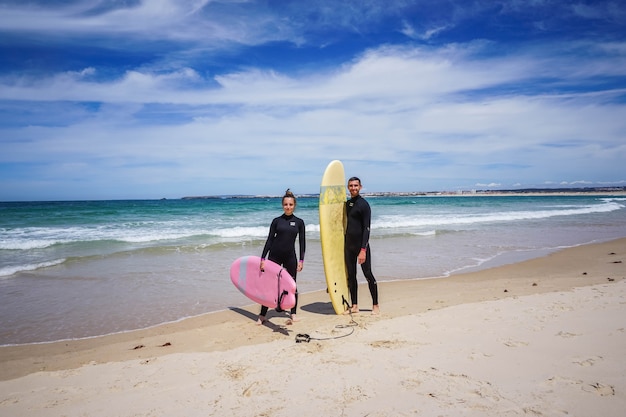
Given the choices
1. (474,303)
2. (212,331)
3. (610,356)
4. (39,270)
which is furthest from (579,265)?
(39,270)

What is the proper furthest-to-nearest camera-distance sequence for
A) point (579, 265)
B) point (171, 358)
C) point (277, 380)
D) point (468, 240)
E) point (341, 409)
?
point (468, 240) < point (579, 265) < point (171, 358) < point (277, 380) < point (341, 409)

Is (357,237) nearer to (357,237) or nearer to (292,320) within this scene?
(357,237)

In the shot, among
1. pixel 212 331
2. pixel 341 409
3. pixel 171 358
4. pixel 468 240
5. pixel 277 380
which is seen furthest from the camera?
pixel 468 240

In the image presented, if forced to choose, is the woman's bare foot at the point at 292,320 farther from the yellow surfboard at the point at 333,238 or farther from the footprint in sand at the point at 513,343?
the footprint in sand at the point at 513,343

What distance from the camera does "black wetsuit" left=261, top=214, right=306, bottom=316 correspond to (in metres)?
4.82

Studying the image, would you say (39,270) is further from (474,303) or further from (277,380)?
(474,303)

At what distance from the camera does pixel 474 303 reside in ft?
16.5

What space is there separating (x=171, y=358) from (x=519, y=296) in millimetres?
4640

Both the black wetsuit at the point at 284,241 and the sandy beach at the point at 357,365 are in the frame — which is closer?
the sandy beach at the point at 357,365

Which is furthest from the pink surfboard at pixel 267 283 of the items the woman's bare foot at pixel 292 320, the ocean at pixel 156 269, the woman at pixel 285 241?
the ocean at pixel 156 269

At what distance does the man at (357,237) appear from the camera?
15.8 feet

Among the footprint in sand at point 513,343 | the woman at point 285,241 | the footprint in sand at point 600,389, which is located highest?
the woman at point 285,241

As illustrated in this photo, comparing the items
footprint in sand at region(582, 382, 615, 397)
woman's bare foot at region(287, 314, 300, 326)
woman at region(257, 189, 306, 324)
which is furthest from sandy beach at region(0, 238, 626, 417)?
woman at region(257, 189, 306, 324)

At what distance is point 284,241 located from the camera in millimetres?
4824
